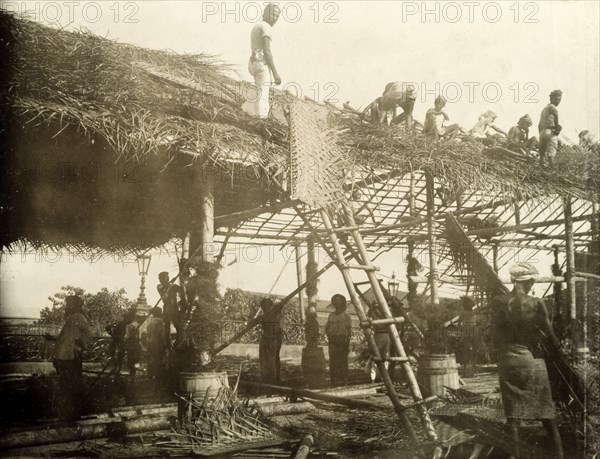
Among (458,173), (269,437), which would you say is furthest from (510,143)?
(269,437)

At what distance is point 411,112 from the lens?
966 centimetres

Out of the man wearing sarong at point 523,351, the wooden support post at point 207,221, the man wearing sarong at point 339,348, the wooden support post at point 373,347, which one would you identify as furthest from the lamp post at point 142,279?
the man wearing sarong at point 523,351

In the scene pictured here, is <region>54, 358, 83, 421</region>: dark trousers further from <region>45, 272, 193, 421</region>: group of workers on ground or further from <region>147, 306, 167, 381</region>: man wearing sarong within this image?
<region>147, 306, 167, 381</region>: man wearing sarong

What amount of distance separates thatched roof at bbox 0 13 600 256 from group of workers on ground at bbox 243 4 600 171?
0.38m

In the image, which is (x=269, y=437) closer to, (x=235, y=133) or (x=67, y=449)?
(x=67, y=449)

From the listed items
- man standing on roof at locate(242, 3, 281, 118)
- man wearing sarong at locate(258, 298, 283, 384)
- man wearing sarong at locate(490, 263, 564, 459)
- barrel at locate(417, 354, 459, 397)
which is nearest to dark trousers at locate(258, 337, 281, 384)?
man wearing sarong at locate(258, 298, 283, 384)

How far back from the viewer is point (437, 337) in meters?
8.28

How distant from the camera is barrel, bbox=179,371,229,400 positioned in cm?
610

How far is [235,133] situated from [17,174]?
10.9ft

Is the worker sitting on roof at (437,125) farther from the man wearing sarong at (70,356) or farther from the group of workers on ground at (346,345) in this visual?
the man wearing sarong at (70,356)

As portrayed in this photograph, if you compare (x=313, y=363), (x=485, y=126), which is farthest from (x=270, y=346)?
(x=485, y=126)

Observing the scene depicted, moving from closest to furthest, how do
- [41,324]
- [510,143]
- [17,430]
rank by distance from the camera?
[17,430] < [510,143] < [41,324]

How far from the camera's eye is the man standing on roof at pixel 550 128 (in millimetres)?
9852

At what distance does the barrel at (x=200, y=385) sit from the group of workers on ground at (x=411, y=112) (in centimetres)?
400
